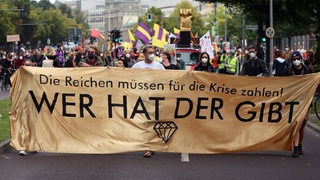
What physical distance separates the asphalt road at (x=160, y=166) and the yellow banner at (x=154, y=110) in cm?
24

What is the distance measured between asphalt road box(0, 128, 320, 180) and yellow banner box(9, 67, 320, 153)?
0.24m

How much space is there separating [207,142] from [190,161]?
1.26ft

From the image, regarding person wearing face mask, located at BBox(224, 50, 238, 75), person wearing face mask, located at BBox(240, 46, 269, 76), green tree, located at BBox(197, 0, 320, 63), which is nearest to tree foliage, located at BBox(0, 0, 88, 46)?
green tree, located at BBox(197, 0, 320, 63)

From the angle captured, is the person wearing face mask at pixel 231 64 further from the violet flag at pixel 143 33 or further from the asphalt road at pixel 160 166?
the violet flag at pixel 143 33

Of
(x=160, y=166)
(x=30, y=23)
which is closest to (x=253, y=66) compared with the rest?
(x=160, y=166)

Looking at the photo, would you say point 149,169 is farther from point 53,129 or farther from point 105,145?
point 53,129

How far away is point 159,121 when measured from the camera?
37.3 ft

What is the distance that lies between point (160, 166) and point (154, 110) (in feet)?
3.17

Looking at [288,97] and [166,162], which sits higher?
[288,97]

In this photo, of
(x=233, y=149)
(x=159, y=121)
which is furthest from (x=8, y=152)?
(x=233, y=149)

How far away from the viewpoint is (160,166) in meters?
10.8

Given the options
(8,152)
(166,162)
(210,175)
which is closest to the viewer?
(210,175)

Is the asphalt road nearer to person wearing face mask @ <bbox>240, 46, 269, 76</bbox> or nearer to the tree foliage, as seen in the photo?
person wearing face mask @ <bbox>240, 46, 269, 76</bbox>

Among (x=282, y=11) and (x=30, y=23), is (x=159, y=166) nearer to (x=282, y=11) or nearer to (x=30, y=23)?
(x=282, y=11)
